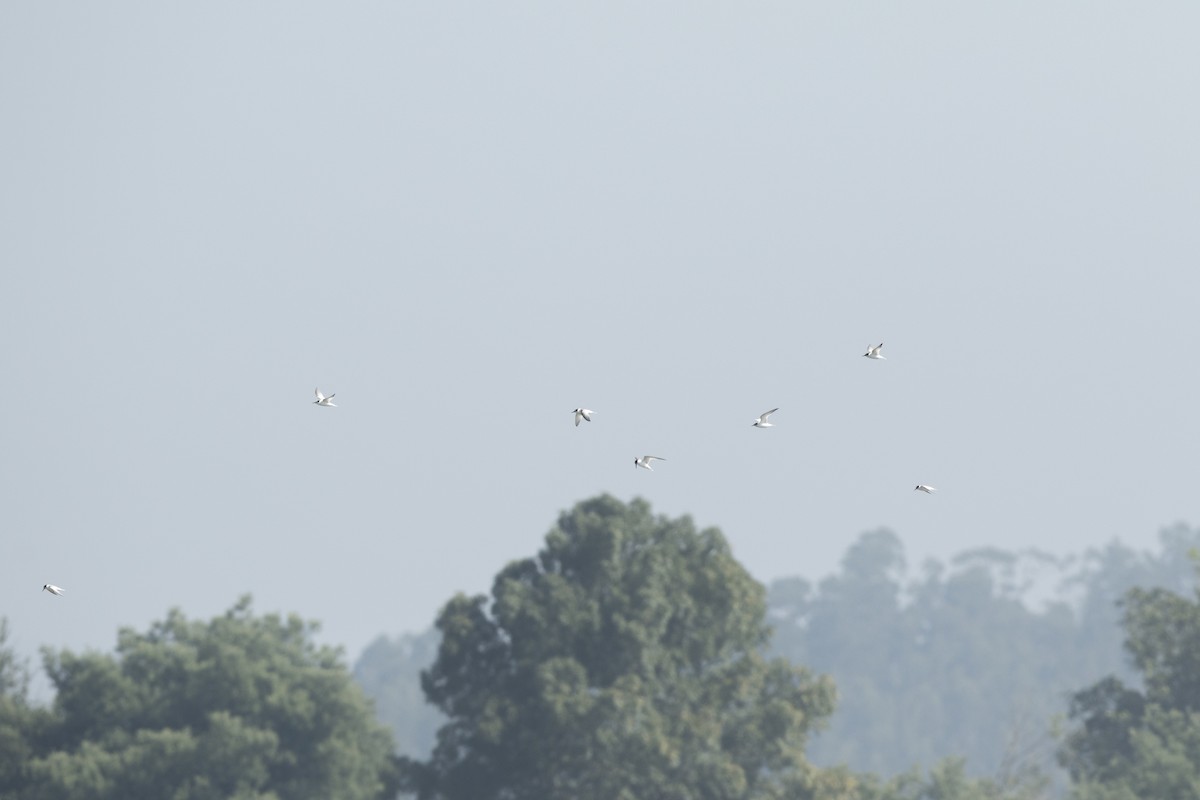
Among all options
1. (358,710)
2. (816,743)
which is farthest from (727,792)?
(816,743)

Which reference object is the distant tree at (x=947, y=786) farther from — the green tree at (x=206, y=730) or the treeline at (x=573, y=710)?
the green tree at (x=206, y=730)

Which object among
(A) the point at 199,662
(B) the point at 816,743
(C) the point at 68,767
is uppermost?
(B) the point at 816,743

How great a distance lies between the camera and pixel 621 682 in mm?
49406

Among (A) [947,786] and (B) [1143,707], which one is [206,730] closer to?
(A) [947,786]

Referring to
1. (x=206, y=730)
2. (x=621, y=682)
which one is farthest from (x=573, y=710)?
(x=206, y=730)

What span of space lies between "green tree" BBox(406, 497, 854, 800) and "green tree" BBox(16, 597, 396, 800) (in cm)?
484

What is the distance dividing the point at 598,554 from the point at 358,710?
10.1 meters

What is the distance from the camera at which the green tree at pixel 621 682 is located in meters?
49.5

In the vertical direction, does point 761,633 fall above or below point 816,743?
below

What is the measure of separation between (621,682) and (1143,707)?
16744 millimetres

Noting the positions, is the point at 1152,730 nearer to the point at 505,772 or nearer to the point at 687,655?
the point at 687,655

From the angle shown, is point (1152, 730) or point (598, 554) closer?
point (598, 554)

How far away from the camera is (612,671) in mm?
50969

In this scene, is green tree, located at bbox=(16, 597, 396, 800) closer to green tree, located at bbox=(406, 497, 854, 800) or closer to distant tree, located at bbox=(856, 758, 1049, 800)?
green tree, located at bbox=(406, 497, 854, 800)
